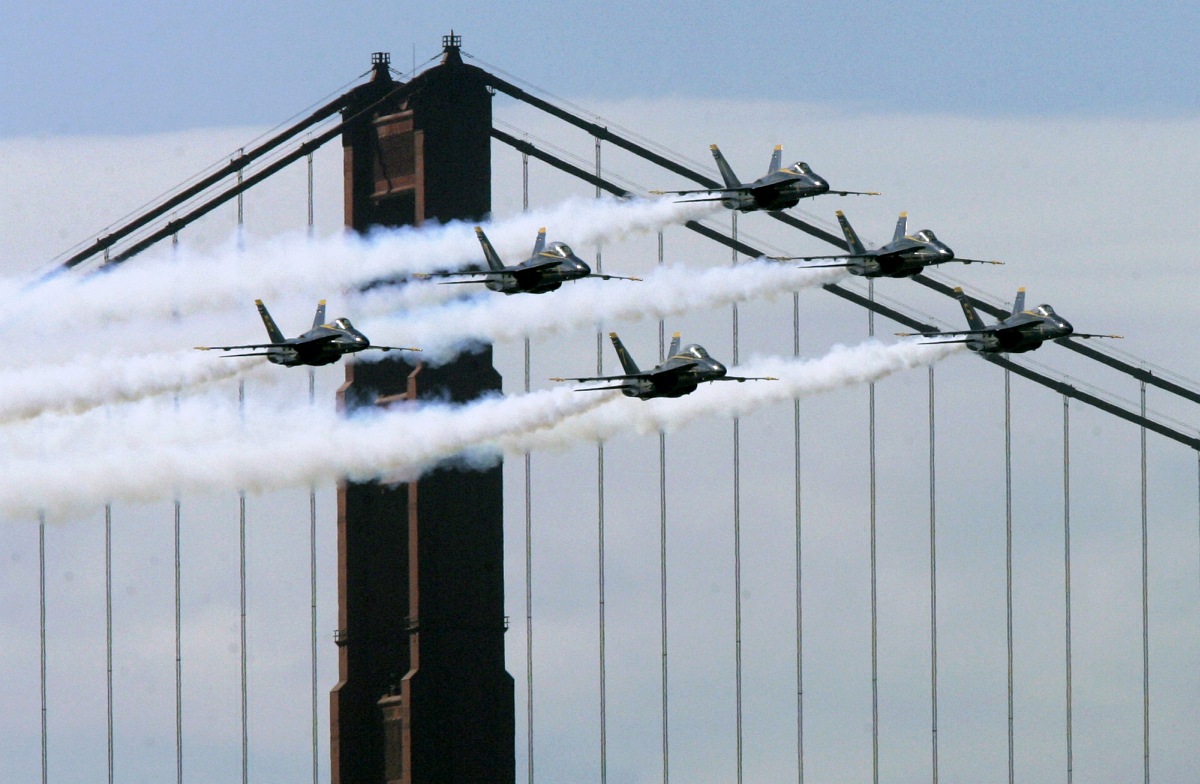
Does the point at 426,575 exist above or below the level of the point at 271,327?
below

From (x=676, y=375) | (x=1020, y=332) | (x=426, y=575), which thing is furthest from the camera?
(x=426, y=575)

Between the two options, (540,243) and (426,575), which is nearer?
(540,243)

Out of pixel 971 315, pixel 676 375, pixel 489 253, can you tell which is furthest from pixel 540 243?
pixel 971 315

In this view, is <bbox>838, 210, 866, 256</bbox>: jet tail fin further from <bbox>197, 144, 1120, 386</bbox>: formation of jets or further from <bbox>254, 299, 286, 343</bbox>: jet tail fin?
<bbox>254, 299, 286, 343</bbox>: jet tail fin

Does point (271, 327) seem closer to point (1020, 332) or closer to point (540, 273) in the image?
point (540, 273)

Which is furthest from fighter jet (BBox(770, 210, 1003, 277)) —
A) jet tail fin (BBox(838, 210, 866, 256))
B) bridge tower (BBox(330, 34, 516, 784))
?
bridge tower (BBox(330, 34, 516, 784))

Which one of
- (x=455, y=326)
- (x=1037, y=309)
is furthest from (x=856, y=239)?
(x=455, y=326)

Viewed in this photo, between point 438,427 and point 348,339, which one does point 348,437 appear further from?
point 348,339
